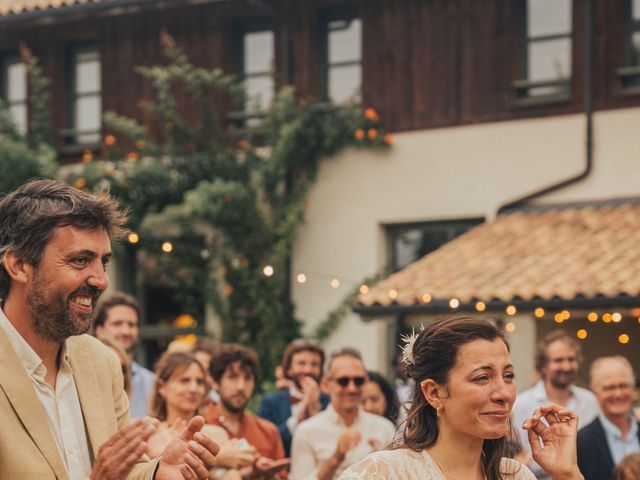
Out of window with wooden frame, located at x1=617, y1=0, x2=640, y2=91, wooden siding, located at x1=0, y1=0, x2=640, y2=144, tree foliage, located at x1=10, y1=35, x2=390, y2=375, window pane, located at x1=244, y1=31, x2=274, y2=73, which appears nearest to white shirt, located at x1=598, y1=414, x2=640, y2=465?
wooden siding, located at x1=0, y1=0, x2=640, y2=144

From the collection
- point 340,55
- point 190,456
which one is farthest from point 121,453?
point 340,55

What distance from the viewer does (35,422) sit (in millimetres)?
4145

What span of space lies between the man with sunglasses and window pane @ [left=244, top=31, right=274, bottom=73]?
914 cm

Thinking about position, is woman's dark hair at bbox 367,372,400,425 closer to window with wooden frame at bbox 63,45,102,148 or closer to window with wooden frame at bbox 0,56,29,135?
window with wooden frame at bbox 63,45,102,148

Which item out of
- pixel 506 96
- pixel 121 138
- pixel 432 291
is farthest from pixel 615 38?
pixel 121 138

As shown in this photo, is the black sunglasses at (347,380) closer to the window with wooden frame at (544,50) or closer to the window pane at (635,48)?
the window with wooden frame at (544,50)

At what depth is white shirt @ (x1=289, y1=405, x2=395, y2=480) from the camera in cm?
930

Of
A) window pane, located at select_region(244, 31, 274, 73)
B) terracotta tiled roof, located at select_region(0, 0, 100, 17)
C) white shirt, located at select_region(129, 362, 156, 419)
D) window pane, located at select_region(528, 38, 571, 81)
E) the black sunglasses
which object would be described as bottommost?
white shirt, located at select_region(129, 362, 156, 419)

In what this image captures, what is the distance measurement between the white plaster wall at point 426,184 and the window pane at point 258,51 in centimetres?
168

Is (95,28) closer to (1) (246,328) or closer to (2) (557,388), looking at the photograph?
(1) (246,328)

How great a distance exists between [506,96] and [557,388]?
716 centimetres

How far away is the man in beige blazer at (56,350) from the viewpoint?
13.4ft

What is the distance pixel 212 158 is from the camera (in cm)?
1772

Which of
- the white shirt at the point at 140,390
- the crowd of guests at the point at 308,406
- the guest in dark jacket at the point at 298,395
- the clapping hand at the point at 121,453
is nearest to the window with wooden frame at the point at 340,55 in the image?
the guest in dark jacket at the point at 298,395
